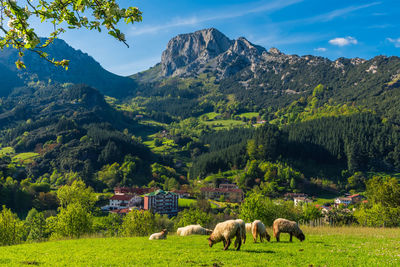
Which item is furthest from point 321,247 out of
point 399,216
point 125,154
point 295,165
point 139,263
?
point 125,154

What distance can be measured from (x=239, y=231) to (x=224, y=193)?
11657cm

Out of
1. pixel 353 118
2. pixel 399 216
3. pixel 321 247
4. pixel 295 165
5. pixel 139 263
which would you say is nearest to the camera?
pixel 139 263

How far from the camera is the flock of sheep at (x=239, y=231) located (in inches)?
660

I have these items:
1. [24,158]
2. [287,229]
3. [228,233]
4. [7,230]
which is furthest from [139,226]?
[24,158]

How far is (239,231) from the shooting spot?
54.7 ft

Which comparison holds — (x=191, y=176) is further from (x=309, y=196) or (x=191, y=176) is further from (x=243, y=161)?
(x=309, y=196)

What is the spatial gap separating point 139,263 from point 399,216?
57.4m

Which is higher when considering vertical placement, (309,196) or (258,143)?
(258,143)

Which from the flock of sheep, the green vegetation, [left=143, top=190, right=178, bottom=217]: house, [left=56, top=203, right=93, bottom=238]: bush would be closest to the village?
[left=143, top=190, right=178, bottom=217]: house

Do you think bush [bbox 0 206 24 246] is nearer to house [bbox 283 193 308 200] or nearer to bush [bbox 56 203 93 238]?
bush [bbox 56 203 93 238]

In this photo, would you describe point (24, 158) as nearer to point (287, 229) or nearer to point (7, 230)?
point (7, 230)

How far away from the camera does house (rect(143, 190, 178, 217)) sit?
111 meters

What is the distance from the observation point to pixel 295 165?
6043 inches

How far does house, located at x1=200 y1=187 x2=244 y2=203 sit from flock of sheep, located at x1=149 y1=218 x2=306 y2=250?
318ft
